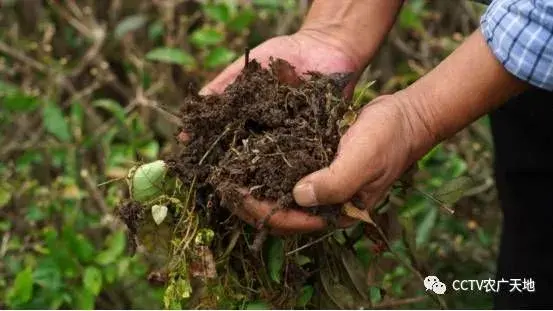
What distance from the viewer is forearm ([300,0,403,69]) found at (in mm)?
1744

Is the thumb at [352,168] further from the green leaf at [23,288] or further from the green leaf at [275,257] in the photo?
the green leaf at [23,288]

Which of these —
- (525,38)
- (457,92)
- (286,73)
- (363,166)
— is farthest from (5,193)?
(525,38)

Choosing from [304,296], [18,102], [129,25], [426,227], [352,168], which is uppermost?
[352,168]

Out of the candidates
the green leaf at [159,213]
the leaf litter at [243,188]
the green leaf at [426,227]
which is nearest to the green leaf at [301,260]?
the leaf litter at [243,188]

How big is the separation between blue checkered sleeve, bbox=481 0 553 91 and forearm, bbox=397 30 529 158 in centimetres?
4

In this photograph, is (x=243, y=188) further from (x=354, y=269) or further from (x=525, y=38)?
(x=525, y=38)

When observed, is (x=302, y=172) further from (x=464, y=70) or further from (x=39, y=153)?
(x=39, y=153)

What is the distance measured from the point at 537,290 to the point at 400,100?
71 cm

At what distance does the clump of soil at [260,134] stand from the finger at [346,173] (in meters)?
0.03

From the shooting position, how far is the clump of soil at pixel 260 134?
4.63 feet

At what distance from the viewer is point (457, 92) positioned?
4.58ft

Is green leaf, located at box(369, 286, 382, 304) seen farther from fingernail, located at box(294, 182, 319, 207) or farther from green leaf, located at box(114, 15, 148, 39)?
green leaf, located at box(114, 15, 148, 39)

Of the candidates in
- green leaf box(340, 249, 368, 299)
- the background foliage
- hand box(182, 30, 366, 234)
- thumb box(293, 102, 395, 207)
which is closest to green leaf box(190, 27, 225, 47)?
the background foliage

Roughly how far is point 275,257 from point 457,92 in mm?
422
